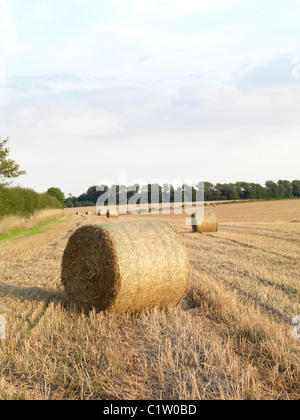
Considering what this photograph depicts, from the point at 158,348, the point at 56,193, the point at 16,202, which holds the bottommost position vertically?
the point at 158,348

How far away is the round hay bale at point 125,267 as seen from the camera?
4984 millimetres

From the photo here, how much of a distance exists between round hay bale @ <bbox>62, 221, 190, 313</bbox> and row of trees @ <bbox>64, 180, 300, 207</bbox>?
4717 cm

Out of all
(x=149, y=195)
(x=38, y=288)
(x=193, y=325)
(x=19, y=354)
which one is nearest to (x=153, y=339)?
(x=193, y=325)

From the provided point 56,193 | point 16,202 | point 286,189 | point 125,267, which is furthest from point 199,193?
point 125,267

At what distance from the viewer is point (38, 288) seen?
6570 mm

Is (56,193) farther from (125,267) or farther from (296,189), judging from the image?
(125,267)

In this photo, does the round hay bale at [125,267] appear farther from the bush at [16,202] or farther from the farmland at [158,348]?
the bush at [16,202]

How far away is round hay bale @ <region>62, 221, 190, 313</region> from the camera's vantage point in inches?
196

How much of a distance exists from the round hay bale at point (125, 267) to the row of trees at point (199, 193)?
47171 mm

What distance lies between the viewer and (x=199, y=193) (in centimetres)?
6750

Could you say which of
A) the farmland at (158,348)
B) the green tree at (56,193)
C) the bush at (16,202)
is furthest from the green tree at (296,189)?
the farmland at (158,348)

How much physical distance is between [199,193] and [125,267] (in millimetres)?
63382
